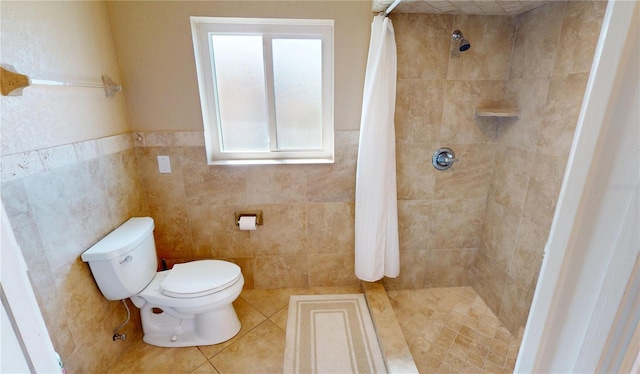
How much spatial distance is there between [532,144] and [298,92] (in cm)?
144

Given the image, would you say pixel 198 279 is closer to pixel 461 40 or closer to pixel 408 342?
pixel 408 342

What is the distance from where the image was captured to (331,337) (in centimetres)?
172

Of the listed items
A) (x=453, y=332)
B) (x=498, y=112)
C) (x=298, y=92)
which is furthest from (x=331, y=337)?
A: (x=498, y=112)

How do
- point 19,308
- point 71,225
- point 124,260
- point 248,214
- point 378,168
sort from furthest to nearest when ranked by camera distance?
1. point 248,214
2. point 378,168
3. point 124,260
4. point 71,225
5. point 19,308

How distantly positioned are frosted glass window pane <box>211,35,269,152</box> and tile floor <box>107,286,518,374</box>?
3.85 feet

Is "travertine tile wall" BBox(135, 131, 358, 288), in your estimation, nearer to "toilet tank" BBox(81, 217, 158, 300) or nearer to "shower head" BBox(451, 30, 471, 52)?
"toilet tank" BBox(81, 217, 158, 300)

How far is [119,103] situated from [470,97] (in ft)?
7.10

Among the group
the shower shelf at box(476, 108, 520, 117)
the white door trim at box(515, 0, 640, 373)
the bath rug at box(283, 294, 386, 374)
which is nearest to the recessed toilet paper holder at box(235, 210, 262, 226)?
the bath rug at box(283, 294, 386, 374)

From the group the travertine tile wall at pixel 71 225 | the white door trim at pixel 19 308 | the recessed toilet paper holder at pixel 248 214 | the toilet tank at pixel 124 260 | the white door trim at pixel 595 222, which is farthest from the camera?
the recessed toilet paper holder at pixel 248 214

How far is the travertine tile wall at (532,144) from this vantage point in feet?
4.26

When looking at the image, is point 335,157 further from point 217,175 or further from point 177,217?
point 177,217

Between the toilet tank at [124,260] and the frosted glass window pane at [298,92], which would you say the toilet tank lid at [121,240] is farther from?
the frosted glass window pane at [298,92]

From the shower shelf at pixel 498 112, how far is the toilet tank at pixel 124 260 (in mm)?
2139

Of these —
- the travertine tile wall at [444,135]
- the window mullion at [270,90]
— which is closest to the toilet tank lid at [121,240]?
the window mullion at [270,90]
